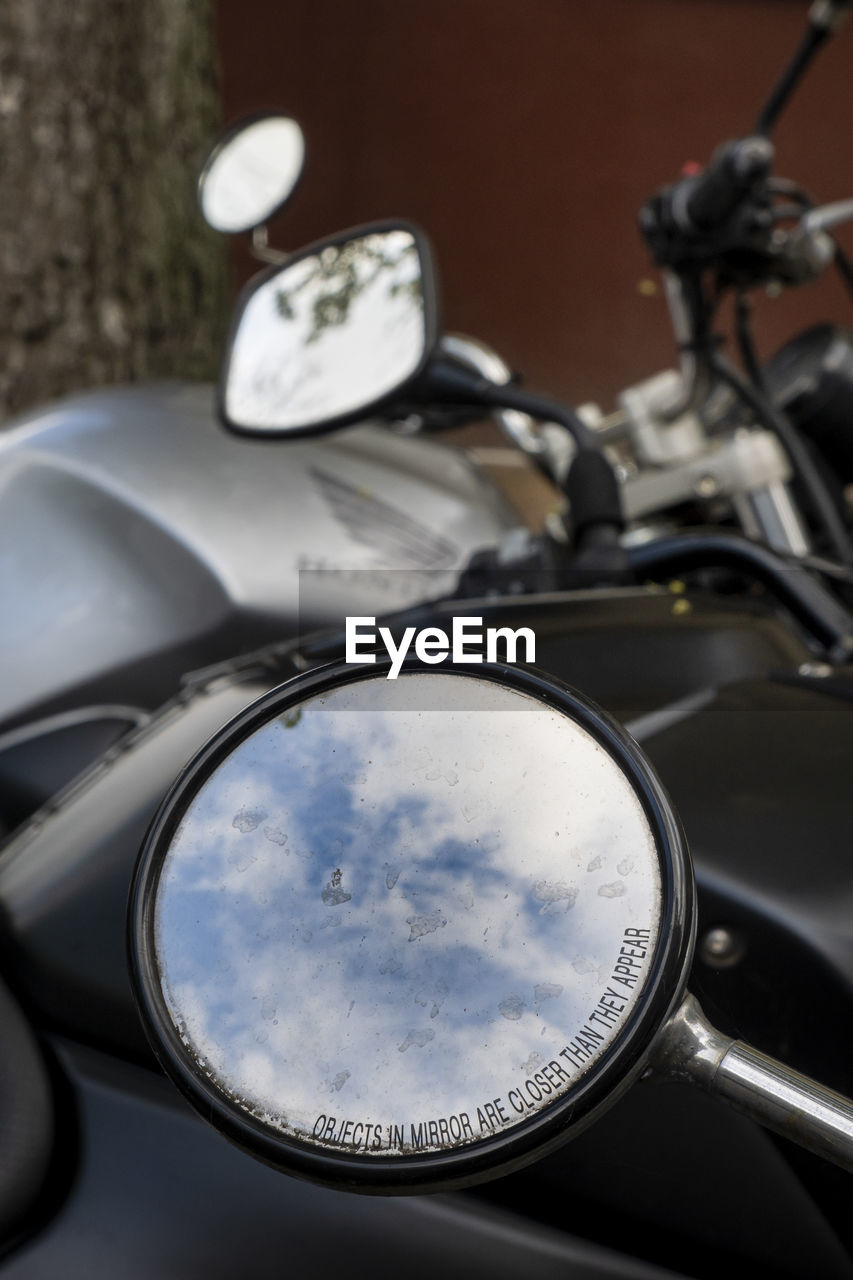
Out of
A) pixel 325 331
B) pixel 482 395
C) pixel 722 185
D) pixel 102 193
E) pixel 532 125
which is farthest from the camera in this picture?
pixel 532 125

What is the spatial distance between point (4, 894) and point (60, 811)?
0.20 ft

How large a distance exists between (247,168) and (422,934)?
0.87m

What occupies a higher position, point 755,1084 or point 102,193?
point 102,193

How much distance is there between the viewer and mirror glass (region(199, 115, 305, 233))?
0.99m

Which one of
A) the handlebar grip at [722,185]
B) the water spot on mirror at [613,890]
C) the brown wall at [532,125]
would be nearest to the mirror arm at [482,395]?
the handlebar grip at [722,185]

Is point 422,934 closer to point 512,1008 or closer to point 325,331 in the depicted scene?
point 512,1008

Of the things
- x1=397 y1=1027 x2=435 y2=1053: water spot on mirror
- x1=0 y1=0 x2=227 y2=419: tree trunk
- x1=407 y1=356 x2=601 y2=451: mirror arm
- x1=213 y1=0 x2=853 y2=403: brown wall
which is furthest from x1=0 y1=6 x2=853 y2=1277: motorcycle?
x1=213 y1=0 x2=853 y2=403: brown wall

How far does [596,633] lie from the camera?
0.54 m

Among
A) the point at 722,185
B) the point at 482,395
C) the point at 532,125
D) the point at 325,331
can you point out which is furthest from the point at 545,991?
the point at 532,125

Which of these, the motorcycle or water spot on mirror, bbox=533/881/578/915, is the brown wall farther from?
water spot on mirror, bbox=533/881/578/915

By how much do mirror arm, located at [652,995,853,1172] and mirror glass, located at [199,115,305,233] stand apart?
0.85 m

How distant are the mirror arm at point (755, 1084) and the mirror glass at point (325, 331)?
0.52 meters

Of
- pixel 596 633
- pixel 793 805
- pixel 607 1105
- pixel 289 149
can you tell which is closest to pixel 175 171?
pixel 289 149

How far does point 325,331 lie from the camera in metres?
0.85
